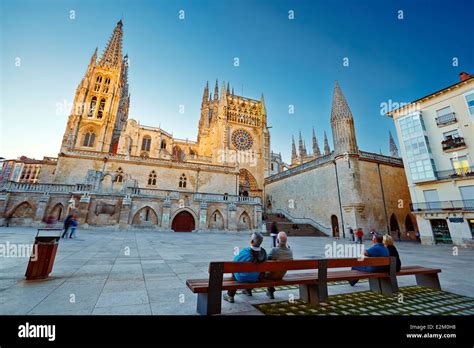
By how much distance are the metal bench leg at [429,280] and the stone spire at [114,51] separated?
5260cm

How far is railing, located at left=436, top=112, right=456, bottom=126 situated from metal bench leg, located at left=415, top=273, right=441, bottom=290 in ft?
60.7

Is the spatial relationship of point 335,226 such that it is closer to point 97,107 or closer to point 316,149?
point 316,149

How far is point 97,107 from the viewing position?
36719 millimetres

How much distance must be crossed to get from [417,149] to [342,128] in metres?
6.23

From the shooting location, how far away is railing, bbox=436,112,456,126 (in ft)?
53.6

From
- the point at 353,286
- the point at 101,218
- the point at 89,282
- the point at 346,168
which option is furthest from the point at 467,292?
the point at 101,218

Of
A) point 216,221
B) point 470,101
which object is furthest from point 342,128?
point 216,221

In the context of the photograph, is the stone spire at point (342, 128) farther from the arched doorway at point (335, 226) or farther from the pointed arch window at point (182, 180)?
the pointed arch window at point (182, 180)

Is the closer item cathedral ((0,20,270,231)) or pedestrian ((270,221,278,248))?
pedestrian ((270,221,278,248))

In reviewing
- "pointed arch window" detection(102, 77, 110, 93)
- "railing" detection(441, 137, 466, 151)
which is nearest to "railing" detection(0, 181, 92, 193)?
"pointed arch window" detection(102, 77, 110, 93)

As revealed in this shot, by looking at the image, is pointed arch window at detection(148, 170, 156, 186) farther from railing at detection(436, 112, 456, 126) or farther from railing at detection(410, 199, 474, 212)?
railing at detection(436, 112, 456, 126)

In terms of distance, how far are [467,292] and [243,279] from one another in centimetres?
455
